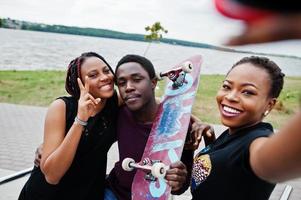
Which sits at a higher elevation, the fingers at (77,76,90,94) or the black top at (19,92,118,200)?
the fingers at (77,76,90,94)

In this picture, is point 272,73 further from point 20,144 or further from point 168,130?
point 20,144

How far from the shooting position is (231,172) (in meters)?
1.33

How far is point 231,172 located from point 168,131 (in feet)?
3.28

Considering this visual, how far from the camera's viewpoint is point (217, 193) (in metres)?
1.42

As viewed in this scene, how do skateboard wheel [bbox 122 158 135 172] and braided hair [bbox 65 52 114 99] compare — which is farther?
braided hair [bbox 65 52 114 99]

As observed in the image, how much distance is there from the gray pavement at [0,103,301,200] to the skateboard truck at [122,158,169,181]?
182 cm

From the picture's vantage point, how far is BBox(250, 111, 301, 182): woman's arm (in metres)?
0.55

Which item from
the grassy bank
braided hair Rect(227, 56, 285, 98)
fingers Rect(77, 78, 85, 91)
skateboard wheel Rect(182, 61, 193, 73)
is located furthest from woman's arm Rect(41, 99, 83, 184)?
the grassy bank

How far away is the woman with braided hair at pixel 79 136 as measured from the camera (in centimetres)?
198

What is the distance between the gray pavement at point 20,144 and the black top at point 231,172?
214 centimetres

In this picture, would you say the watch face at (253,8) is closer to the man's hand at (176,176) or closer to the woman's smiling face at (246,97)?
the woman's smiling face at (246,97)

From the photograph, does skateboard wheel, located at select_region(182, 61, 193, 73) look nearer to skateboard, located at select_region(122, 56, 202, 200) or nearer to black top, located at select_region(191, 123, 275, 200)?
skateboard, located at select_region(122, 56, 202, 200)

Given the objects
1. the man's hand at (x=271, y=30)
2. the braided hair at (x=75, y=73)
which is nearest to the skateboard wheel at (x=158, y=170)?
the braided hair at (x=75, y=73)

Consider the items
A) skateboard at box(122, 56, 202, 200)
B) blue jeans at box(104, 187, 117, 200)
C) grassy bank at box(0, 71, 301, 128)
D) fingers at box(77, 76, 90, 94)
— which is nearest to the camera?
fingers at box(77, 76, 90, 94)
